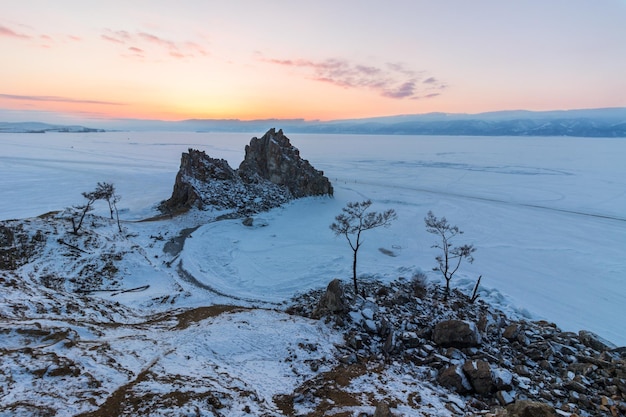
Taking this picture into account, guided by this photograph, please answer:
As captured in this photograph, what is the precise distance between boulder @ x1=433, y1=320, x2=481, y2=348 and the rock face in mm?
37332

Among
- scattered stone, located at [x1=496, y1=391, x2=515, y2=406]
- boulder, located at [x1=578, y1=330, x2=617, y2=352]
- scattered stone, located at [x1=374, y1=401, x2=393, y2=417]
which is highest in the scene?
scattered stone, located at [x1=374, y1=401, x2=393, y2=417]

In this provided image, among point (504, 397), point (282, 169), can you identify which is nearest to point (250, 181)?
point (282, 169)

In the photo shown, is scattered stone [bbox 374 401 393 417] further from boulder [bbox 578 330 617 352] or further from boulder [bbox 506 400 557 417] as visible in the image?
boulder [bbox 578 330 617 352]

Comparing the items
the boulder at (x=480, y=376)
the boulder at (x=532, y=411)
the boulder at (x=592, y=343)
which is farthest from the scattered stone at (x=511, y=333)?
the boulder at (x=532, y=411)

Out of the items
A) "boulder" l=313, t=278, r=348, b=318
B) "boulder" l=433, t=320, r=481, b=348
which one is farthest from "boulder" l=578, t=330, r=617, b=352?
"boulder" l=313, t=278, r=348, b=318

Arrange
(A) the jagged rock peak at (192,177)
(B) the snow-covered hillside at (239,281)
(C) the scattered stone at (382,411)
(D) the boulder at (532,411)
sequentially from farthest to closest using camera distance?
(A) the jagged rock peak at (192,177) < (B) the snow-covered hillside at (239,281) < (C) the scattered stone at (382,411) < (D) the boulder at (532,411)

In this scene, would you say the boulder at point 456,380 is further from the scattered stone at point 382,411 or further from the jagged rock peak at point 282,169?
the jagged rock peak at point 282,169

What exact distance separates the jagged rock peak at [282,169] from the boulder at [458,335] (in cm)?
4543

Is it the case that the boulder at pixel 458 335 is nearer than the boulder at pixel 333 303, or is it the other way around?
the boulder at pixel 458 335

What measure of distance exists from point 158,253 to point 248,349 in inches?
875

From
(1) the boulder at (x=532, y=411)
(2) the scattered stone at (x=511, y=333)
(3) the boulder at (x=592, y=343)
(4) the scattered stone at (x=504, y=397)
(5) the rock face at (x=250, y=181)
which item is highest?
(5) the rock face at (x=250, y=181)

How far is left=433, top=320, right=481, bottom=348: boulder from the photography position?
17.6 metres

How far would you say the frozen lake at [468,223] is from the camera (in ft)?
96.6

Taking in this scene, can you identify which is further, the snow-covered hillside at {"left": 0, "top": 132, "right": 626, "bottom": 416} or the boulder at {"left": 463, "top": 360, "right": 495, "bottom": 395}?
the boulder at {"left": 463, "top": 360, "right": 495, "bottom": 395}
